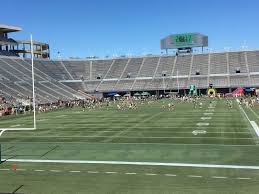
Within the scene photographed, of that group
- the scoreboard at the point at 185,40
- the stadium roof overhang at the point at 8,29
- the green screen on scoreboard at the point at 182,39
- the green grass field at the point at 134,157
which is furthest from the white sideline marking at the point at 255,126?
the green screen on scoreboard at the point at 182,39

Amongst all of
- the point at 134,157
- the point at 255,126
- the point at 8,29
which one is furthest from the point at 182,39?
the point at 134,157

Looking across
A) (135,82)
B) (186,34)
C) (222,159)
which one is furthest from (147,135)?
(186,34)

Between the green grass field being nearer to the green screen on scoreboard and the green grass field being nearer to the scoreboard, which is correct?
the scoreboard

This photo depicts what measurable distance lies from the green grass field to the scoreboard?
63536 mm

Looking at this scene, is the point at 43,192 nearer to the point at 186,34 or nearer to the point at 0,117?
the point at 0,117

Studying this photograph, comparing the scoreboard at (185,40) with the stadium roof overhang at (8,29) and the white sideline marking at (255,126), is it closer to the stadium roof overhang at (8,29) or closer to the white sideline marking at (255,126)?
the stadium roof overhang at (8,29)

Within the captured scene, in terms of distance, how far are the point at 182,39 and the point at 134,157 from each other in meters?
79.1

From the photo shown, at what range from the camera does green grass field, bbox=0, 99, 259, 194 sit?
14.5 m

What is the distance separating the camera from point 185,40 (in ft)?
314

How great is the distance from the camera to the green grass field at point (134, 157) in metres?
14.5

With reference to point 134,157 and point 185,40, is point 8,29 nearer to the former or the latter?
point 185,40

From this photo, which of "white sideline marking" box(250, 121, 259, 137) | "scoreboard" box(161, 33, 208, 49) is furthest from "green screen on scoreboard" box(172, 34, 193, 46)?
"white sideline marking" box(250, 121, 259, 137)

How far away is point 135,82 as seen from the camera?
88.6m

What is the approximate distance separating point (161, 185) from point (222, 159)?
5.19 metres
